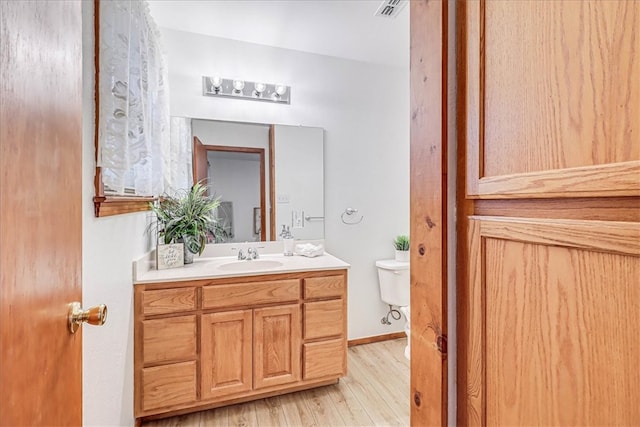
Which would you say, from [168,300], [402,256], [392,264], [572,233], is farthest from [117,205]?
[402,256]

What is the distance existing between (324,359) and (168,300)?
104cm

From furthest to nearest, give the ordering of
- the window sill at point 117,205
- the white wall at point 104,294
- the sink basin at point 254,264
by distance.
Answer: the sink basin at point 254,264
the window sill at point 117,205
the white wall at point 104,294

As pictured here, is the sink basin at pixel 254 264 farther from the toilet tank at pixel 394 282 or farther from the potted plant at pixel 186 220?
the toilet tank at pixel 394 282

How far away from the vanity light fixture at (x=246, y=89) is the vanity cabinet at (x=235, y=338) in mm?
1439

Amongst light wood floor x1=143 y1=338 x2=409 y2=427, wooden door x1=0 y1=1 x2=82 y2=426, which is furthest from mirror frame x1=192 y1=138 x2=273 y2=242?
wooden door x1=0 y1=1 x2=82 y2=426

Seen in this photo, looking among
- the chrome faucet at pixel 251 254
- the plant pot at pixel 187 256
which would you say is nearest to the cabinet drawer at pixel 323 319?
the chrome faucet at pixel 251 254

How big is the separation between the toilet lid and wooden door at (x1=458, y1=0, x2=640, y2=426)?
190cm

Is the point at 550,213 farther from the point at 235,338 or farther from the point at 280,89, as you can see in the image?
the point at 280,89

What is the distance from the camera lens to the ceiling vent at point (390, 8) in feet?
6.20

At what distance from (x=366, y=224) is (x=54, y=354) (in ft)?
7.84

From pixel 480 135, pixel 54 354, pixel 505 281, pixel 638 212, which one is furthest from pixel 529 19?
pixel 54 354

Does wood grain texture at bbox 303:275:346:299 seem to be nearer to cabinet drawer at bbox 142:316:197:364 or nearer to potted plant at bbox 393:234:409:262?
cabinet drawer at bbox 142:316:197:364

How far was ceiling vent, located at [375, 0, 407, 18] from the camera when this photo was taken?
189 cm

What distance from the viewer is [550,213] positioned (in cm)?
58
